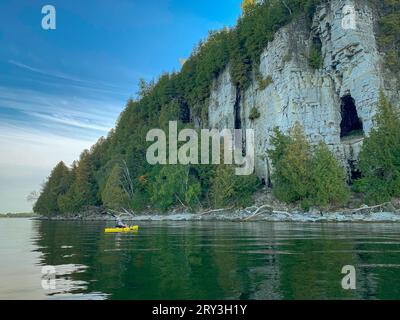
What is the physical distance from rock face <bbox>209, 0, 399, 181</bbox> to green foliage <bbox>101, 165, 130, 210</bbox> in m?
31.3

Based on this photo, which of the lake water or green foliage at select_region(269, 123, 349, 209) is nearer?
the lake water

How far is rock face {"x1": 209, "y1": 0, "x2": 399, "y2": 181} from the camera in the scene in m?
55.1

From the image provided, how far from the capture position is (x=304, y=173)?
173 feet

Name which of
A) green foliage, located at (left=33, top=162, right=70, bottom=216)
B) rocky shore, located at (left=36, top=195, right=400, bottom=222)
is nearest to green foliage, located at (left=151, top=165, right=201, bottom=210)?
rocky shore, located at (left=36, top=195, right=400, bottom=222)

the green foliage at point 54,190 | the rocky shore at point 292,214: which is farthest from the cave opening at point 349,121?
the green foliage at point 54,190

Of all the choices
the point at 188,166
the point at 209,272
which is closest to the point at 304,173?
the point at 188,166

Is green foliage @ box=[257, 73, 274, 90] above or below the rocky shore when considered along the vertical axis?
above

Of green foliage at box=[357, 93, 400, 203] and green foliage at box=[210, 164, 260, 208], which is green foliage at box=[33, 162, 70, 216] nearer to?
green foliage at box=[210, 164, 260, 208]

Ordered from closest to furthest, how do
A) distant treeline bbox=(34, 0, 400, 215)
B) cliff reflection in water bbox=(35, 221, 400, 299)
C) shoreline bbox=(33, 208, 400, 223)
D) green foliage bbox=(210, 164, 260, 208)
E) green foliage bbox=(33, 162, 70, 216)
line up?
cliff reflection in water bbox=(35, 221, 400, 299) < shoreline bbox=(33, 208, 400, 223) < distant treeline bbox=(34, 0, 400, 215) < green foliage bbox=(210, 164, 260, 208) < green foliage bbox=(33, 162, 70, 216)

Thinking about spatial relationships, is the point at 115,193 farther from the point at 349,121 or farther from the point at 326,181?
the point at 349,121

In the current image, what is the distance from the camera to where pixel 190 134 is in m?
76.8

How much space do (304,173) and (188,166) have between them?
1018 inches
